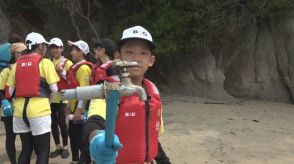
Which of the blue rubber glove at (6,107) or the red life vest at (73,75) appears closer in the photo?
the blue rubber glove at (6,107)

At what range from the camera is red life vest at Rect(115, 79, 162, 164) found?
2256 millimetres

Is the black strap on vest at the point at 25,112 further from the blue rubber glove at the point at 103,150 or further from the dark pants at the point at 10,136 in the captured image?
the blue rubber glove at the point at 103,150

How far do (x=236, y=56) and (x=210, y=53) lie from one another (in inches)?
27.7

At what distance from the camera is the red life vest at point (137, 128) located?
2256 millimetres

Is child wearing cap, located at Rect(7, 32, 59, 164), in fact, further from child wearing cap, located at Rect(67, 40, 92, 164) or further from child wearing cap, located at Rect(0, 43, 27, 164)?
child wearing cap, located at Rect(67, 40, 92, 164)

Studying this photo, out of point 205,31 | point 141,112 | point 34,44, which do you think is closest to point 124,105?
point 141,112

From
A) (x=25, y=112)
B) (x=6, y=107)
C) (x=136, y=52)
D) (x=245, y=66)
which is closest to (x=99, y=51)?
(x=25, y=112)

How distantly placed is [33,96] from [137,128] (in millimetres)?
2021

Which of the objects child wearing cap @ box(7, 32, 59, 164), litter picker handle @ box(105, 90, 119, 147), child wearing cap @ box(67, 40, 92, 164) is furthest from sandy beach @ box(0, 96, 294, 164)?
litter picker handle @ box(105, 90, 119, 147)

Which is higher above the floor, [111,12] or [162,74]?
[111,12]

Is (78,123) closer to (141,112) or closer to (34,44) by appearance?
(34,44)

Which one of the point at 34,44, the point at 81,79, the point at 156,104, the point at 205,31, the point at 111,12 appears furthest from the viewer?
the point at 111,12

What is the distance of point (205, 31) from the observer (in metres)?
10.0

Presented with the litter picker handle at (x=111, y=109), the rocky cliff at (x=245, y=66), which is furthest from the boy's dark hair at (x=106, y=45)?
the rocky cliff at (x=245, y=66)
